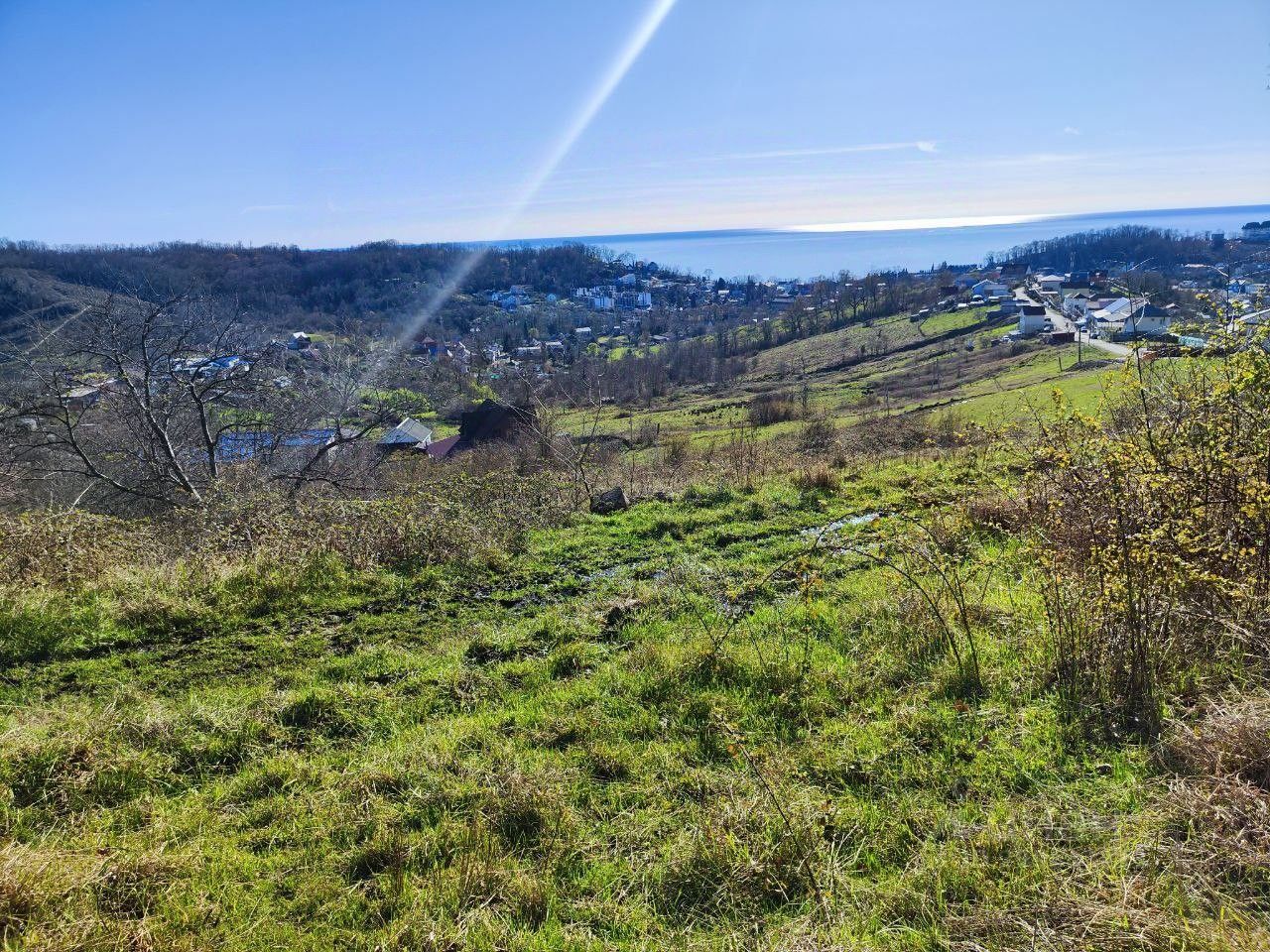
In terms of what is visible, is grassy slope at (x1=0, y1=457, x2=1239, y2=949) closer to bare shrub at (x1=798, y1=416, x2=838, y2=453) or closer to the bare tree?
the bare tree

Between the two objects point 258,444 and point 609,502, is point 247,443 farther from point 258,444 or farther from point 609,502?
point 609,502

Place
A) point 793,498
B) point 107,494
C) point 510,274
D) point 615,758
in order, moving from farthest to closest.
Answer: point 510,274
point 107,494
point 793,498
point 615,758

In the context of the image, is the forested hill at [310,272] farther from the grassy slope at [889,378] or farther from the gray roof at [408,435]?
the grassy slope at [889,378]

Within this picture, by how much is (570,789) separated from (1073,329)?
7628 centimetres

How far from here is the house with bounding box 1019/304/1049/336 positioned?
70562mm

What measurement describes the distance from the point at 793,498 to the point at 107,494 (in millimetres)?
15787

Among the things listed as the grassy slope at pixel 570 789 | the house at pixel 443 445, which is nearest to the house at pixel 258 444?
the grassy slope at pixel 570 789

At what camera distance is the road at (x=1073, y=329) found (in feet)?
155

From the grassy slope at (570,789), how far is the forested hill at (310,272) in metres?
44.0

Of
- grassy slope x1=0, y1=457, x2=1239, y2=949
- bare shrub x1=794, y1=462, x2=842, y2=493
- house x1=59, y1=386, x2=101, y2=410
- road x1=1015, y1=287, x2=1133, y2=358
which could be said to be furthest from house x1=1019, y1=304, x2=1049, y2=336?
house x1=59, y1=386, x2=101, y2=410

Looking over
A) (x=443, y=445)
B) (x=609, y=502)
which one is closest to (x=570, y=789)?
(x=609, y=502)

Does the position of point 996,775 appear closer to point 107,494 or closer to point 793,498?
point 793,498

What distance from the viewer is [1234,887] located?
226 cm

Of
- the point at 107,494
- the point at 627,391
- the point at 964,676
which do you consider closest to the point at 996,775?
the point at 964,676
